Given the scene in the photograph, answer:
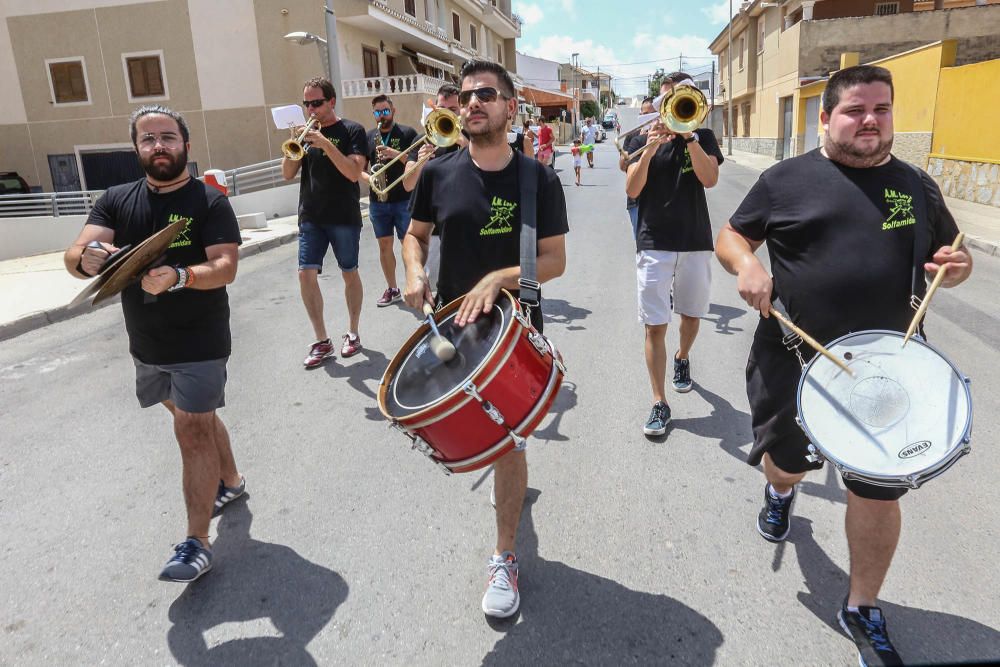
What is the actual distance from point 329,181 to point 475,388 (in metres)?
3.92

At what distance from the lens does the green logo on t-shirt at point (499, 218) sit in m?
2.80

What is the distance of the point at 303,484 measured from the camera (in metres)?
3.66

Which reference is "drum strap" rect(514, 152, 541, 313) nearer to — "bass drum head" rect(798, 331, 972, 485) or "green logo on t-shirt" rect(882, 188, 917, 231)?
"bass drum head" rect(798, 331, 972, 485)

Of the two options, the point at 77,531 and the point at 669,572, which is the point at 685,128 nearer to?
the point at 669,572

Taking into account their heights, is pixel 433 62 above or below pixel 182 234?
above

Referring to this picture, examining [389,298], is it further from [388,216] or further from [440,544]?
[440,544]

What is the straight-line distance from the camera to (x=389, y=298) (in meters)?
7.41

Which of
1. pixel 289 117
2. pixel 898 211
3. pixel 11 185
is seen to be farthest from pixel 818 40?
pixel 898 211

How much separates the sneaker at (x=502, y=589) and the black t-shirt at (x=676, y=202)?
2383mm

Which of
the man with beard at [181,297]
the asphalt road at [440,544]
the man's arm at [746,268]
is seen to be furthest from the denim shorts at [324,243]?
the man's arm at [746,268]

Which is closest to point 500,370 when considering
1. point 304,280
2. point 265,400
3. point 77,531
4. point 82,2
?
point 77,531

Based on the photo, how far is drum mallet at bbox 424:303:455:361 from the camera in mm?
2332

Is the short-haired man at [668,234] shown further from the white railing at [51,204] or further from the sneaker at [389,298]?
the white railing at [51,204]

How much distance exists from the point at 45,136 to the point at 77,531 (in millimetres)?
28204
